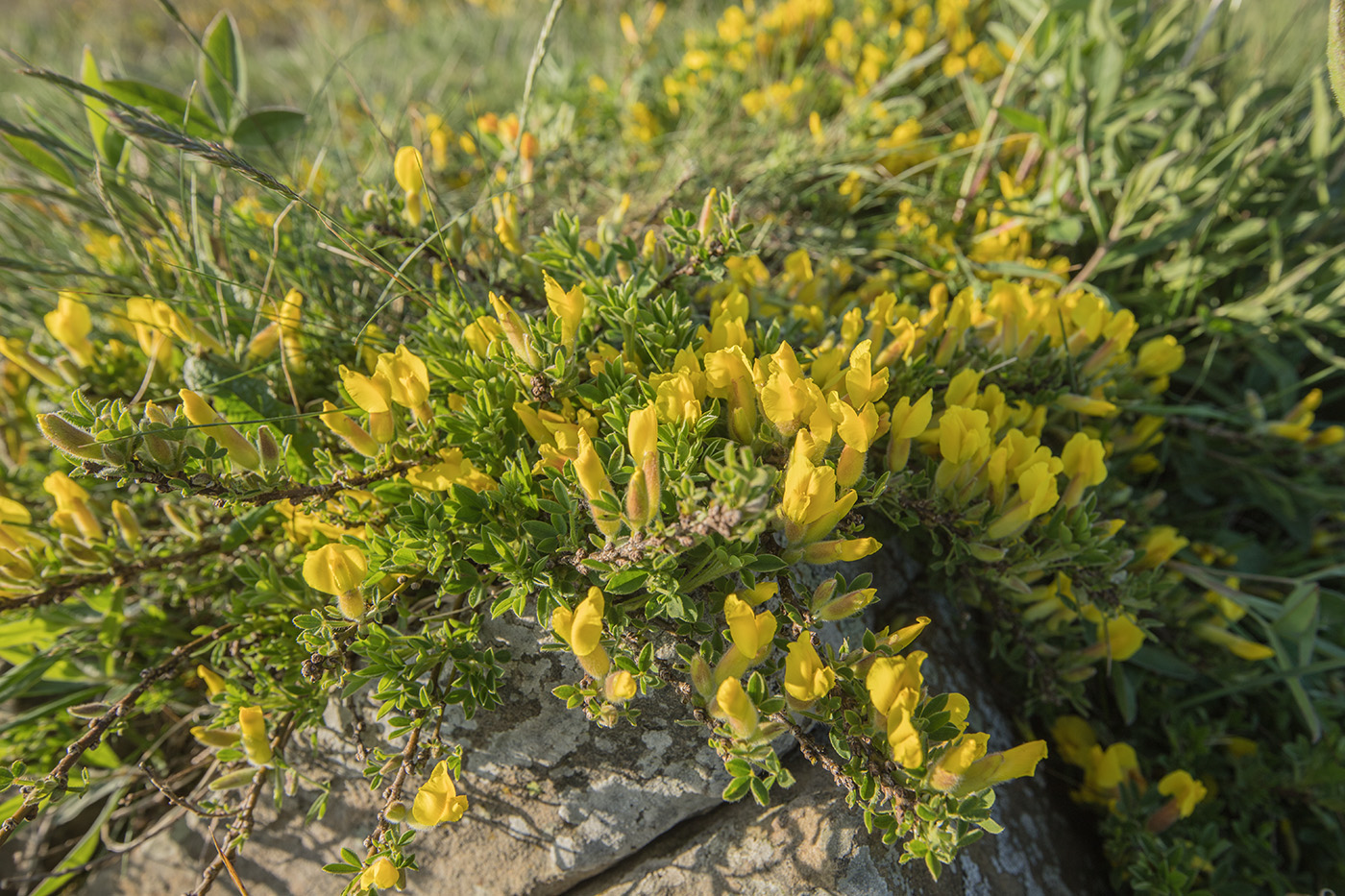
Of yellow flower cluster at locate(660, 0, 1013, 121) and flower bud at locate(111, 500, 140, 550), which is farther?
yellow flower cluster at locate(660, 0, 1013, 121)

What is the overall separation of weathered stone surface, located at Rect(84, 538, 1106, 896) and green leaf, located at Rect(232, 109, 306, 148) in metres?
1.42

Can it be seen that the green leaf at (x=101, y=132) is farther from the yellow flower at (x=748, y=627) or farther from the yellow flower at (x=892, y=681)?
the yellow flower at (x=892, y=681)

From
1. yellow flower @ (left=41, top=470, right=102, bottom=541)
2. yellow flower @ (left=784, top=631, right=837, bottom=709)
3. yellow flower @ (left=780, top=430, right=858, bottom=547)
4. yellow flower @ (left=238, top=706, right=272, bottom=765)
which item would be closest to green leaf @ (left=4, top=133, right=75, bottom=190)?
yellow flower @ (left=41, top=470, right=102, bottom=541)

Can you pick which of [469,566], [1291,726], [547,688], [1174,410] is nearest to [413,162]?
[469,566]

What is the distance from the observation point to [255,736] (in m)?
1.15

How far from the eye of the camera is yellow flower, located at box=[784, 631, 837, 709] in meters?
0.97

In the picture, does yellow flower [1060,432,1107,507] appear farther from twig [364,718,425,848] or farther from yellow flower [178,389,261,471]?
yellow flower [178,389,261,471]

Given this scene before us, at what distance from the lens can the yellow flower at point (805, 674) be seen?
0.97 m

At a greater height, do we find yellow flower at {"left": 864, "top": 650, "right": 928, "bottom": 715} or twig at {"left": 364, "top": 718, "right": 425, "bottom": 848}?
yellow flower at {"left": 864, "top": 650, "right": 928, "bottom": 715}

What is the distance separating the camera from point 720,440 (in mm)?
1077

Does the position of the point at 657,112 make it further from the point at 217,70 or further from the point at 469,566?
the point at 469,566

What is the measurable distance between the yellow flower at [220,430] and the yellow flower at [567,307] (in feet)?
1.61

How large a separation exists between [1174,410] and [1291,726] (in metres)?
0.84

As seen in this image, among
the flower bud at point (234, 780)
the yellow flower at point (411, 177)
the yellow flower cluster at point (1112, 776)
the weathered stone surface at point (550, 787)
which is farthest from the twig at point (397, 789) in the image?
the yellow flower cluster at point (1112, 776)
